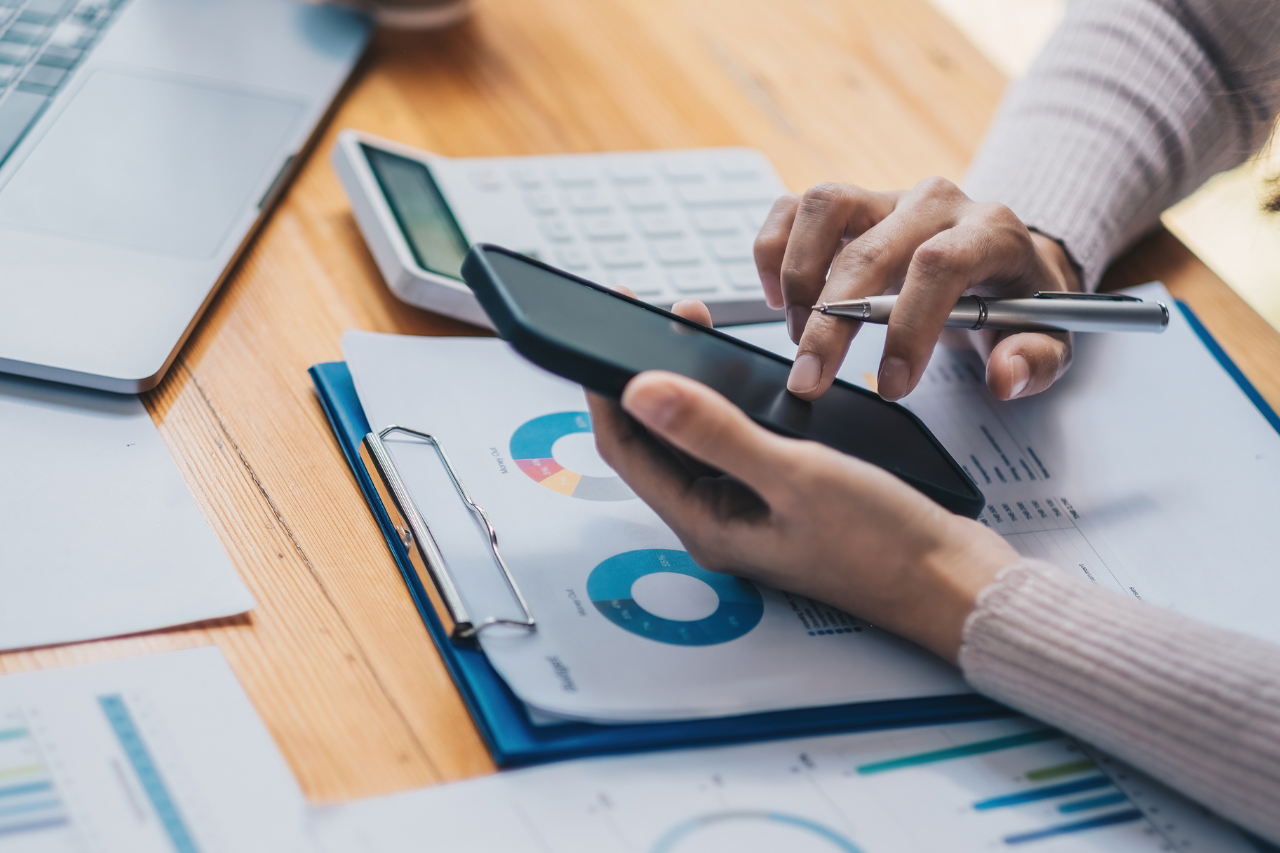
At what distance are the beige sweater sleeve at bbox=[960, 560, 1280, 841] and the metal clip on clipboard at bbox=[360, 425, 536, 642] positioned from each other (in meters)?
0.20

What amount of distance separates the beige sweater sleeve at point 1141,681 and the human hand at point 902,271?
125 millimetres

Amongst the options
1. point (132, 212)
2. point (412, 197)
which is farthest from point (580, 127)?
point (132, 212)

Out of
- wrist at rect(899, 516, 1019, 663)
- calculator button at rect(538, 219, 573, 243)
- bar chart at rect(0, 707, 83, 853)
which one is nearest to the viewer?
bar chart at rect(0, 707, 83, 853)

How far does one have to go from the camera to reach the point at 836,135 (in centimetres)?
79

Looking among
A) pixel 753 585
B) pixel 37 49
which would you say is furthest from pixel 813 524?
pixel 37 49

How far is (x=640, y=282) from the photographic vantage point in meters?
0.59

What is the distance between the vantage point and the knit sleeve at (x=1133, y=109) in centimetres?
67

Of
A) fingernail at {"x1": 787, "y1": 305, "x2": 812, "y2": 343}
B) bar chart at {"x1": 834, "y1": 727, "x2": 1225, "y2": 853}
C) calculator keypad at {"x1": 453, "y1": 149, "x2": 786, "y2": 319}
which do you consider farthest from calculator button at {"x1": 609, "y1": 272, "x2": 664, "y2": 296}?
bar chart at {"x1": 834, "y1": 727, "x2": 1225, "y2": 853}

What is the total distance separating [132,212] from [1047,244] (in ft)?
1.81

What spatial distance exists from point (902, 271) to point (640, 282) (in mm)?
158

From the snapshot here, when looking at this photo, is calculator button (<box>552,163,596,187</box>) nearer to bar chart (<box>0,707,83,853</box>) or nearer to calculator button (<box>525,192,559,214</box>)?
calculator button (<box>525,192,559,214</box>)

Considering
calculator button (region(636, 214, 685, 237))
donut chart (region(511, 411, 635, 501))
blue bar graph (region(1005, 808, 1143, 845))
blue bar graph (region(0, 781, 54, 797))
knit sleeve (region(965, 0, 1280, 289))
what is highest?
calculator button (region(636, 214, 685, 237))

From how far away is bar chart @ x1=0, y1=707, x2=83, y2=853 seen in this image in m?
0.30

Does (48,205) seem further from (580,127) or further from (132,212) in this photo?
(580,127)
